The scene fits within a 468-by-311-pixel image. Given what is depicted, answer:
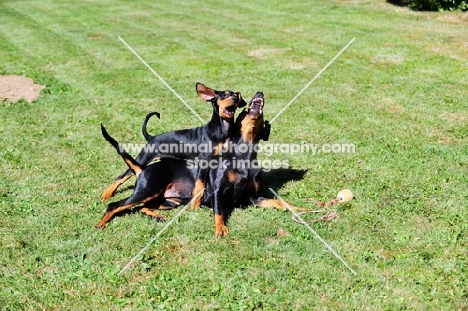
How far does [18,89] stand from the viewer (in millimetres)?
11758

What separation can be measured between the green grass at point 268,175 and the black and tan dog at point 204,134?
0.53 m

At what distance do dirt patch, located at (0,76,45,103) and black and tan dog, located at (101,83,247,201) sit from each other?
5.31m

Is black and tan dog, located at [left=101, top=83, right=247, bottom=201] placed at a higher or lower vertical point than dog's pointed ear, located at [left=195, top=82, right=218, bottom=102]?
lower

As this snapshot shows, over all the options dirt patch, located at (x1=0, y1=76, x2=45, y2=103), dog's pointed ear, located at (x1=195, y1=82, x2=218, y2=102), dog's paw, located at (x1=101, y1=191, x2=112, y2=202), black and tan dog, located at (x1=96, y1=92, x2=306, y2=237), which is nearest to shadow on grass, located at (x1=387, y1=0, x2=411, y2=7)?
dirt patch, located at (x1=0, y1=76, x2=45, y2=103)

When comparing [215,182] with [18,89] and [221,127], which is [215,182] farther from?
[18,89]

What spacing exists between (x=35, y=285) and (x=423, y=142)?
20.1 ft

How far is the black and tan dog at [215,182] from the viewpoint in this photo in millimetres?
5703

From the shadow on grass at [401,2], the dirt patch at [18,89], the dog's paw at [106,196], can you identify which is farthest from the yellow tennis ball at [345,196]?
the shadow on grass at [401,2]

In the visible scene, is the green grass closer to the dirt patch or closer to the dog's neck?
the dirt patch

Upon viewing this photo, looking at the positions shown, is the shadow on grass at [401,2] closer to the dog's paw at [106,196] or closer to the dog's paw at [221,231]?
the dog's paw at [106,196]

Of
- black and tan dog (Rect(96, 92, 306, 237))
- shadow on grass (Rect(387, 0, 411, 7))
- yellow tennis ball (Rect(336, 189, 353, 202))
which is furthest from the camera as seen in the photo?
shadow on grass (Rect(387, 0, 411, 7))

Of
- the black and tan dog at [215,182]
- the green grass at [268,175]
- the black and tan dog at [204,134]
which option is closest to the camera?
the green grass at [268,175]

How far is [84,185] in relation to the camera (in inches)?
277

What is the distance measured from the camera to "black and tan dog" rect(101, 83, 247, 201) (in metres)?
5.90
